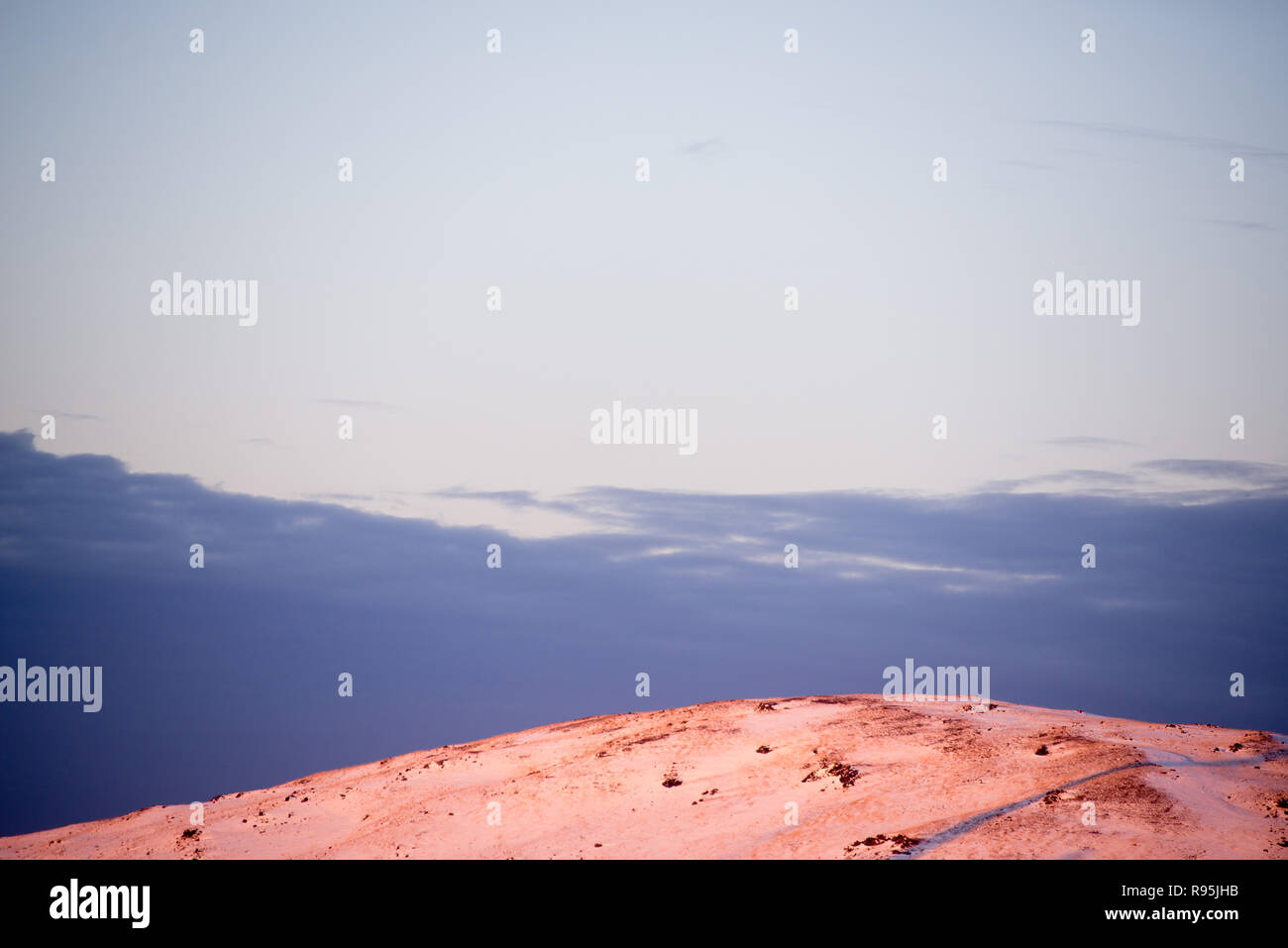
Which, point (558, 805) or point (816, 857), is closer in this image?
point (816, 857)

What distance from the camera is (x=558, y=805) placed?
31500 mm

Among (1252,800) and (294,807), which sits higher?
(1252,800)

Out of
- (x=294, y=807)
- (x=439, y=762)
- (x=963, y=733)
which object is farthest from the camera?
(x=439, y=762)

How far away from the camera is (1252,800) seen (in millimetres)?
25250
